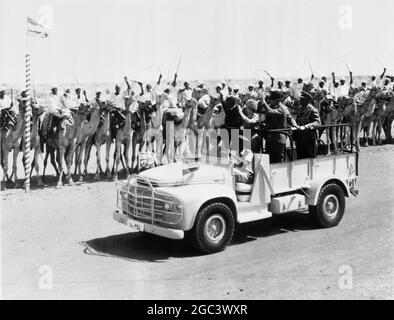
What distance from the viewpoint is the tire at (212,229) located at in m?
10.1

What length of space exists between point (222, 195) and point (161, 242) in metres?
1.74

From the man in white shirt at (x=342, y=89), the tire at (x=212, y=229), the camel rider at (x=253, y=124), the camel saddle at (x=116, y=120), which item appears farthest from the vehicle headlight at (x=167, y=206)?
the man in white shirt at (x=342, y=89)

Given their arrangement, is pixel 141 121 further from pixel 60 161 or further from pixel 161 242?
pixel 161 242

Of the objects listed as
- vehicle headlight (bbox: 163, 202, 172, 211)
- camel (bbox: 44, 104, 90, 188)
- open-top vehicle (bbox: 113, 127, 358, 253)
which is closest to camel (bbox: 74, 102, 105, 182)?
camel (bbox: 44, 104, 90, 188)

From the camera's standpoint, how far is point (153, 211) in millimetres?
10305

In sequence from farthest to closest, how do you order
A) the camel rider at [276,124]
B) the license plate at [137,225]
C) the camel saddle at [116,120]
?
the camel saddle at [116,120]
the camel rider at [276,124]
the license plate at [137,225]

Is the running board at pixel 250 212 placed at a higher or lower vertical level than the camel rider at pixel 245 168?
lower

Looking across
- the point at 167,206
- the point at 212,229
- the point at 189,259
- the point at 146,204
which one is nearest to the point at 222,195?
the point at 212,229

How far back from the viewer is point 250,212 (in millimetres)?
11117

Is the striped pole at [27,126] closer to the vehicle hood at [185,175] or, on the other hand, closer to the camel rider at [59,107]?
the camel rider at [59,107]

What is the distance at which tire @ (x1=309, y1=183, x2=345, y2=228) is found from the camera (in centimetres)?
1202
